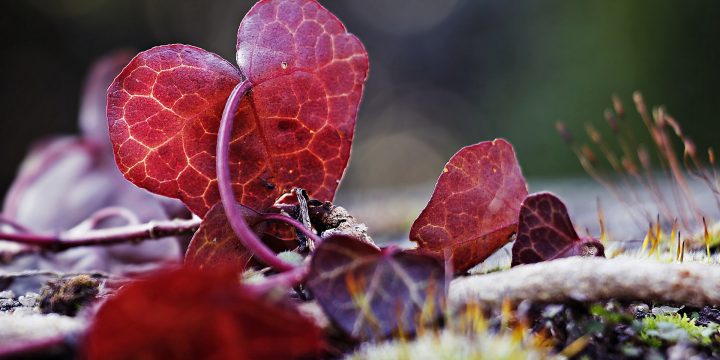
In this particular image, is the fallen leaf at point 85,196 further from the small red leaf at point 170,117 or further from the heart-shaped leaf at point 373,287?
the heart-shaped leaf at point 373,287

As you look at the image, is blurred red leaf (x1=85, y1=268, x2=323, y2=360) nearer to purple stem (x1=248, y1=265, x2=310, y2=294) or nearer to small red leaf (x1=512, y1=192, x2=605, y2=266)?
purple stem (x1=248, y1=265, x2=310, y2=294)

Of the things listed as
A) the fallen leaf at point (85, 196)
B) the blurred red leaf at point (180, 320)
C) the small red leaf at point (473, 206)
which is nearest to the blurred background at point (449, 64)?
the fallen leaf at point (85, 196)

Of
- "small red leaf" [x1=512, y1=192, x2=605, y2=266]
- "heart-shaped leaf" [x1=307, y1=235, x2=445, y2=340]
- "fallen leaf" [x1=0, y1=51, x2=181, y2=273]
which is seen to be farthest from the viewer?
"fallen leaf" [x1=0, y1=51, x2=181, y2=273]

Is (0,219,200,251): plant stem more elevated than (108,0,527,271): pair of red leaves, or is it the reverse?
(108,0,527,271): pair of red leaves

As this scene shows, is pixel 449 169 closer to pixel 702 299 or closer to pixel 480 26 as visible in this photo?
pixel 702 299

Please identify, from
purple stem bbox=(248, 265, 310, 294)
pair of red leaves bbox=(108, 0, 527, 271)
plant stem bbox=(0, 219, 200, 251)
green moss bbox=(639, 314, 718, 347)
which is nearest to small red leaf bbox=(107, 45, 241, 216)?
pair of red leaves bbox=(108, 0, 527, 271)

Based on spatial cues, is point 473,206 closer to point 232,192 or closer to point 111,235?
point 232,192
